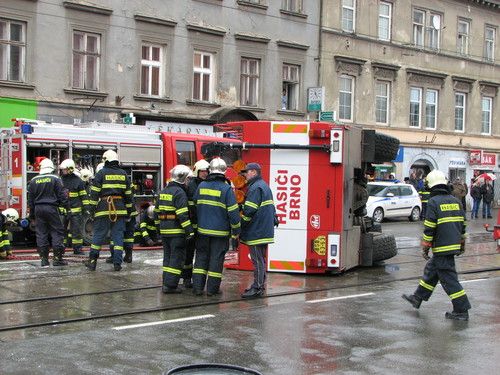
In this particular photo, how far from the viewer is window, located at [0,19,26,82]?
20938mm

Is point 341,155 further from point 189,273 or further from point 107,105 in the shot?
point 107,105

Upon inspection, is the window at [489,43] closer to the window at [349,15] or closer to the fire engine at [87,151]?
the window at [349,15]

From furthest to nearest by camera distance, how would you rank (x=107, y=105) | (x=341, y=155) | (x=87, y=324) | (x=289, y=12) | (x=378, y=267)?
(x=289, y=12)
(x=107, y=105)
(x=378, y=267)
(x=341, y=155)
(x=87, y=324)

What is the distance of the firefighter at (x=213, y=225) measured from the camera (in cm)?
948

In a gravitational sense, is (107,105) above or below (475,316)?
above

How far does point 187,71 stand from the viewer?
2509 cm

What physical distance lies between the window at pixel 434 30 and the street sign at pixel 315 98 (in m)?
8.59

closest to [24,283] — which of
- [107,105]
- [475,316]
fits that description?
[475,316]

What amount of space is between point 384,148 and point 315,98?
15980 mm

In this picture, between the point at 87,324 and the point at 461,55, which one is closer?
the point at 87,324

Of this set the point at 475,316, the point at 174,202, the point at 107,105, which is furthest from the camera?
the point at 107,105

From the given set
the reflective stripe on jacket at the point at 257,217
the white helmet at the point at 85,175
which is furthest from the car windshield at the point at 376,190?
the reflective stripe on jacket at the point at 257,217

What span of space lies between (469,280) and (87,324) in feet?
21.8

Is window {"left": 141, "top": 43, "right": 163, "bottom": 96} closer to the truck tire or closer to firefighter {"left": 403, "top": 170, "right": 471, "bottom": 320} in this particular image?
the truck tire
